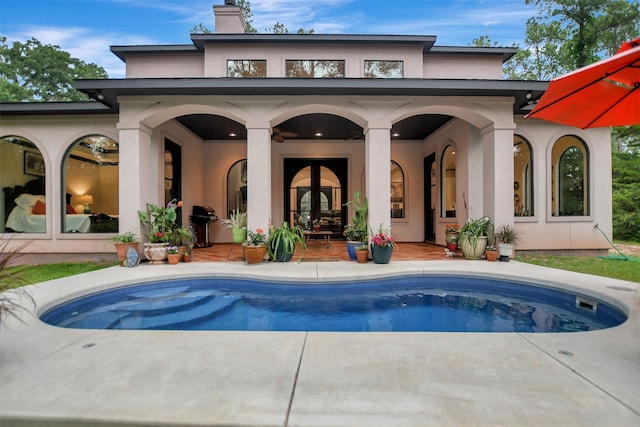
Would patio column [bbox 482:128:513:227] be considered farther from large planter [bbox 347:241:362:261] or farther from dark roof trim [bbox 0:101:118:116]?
dark roof trim [bbox 0:101:118:116]

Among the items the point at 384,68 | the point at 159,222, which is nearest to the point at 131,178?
the point at 159,222

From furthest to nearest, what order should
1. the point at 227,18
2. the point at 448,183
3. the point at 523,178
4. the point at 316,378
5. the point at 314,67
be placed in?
1. the point at 448,183
2. the point at 227,18
3. the point at 314,67
4. the point at 523,178
5. the point at 316,378

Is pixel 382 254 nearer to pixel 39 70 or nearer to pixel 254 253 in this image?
pixel 254 253

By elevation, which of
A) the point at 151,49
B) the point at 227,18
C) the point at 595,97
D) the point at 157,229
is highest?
the point at 227,18

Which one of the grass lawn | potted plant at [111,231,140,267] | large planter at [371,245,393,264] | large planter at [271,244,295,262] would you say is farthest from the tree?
the grass lawn

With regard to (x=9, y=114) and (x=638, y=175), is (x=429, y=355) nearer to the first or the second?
(x=9, y=114)

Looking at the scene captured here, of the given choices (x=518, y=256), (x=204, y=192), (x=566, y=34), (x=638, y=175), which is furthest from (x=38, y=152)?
(x=566, y=34)

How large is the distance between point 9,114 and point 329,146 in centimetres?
780

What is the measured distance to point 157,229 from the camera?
599 cm

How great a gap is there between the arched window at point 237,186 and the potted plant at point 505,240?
7.42m

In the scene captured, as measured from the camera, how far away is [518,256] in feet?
22.4

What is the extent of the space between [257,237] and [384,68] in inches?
224

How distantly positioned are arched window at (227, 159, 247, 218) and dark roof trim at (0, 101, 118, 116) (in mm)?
3909

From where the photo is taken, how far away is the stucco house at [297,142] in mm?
6008
